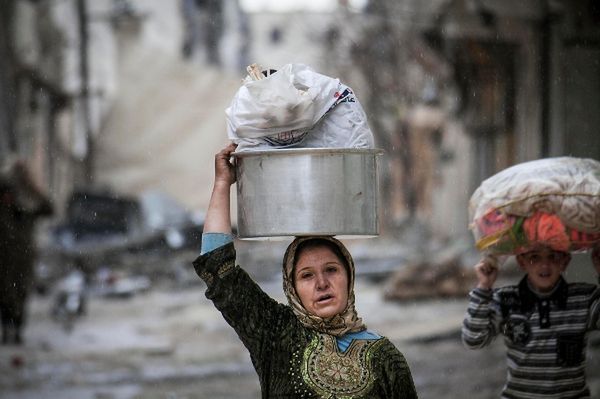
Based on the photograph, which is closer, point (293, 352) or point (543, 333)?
point (293, 352)

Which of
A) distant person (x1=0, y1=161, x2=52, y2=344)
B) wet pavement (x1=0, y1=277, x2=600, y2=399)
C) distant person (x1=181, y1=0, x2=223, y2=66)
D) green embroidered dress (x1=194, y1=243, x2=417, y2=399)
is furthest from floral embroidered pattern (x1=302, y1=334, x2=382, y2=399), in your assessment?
distant person (x1=181, y1=0, x2=223, y2=66)

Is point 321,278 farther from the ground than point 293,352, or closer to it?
farther from the ground

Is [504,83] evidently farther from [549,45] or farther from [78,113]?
[78,113]

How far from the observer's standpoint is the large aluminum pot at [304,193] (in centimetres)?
329

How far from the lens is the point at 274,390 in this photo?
3225mm

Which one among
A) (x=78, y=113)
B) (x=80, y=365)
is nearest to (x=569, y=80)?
(x=80, y=365)

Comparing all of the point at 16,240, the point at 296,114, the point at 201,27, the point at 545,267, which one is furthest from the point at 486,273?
the point at 201,27

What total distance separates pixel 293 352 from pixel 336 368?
0.14 meters

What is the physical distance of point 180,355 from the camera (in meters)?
11.6

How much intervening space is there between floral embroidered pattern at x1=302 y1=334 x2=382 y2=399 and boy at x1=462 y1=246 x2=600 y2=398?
3.35ft

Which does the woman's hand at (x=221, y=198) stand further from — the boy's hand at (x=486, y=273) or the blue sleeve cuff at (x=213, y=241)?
the boy's hand at (x=486, y=273)

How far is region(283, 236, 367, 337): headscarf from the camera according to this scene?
10.6ft

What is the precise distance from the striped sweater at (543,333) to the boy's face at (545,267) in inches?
1.3

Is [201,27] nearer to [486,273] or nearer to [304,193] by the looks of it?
[486,273]
